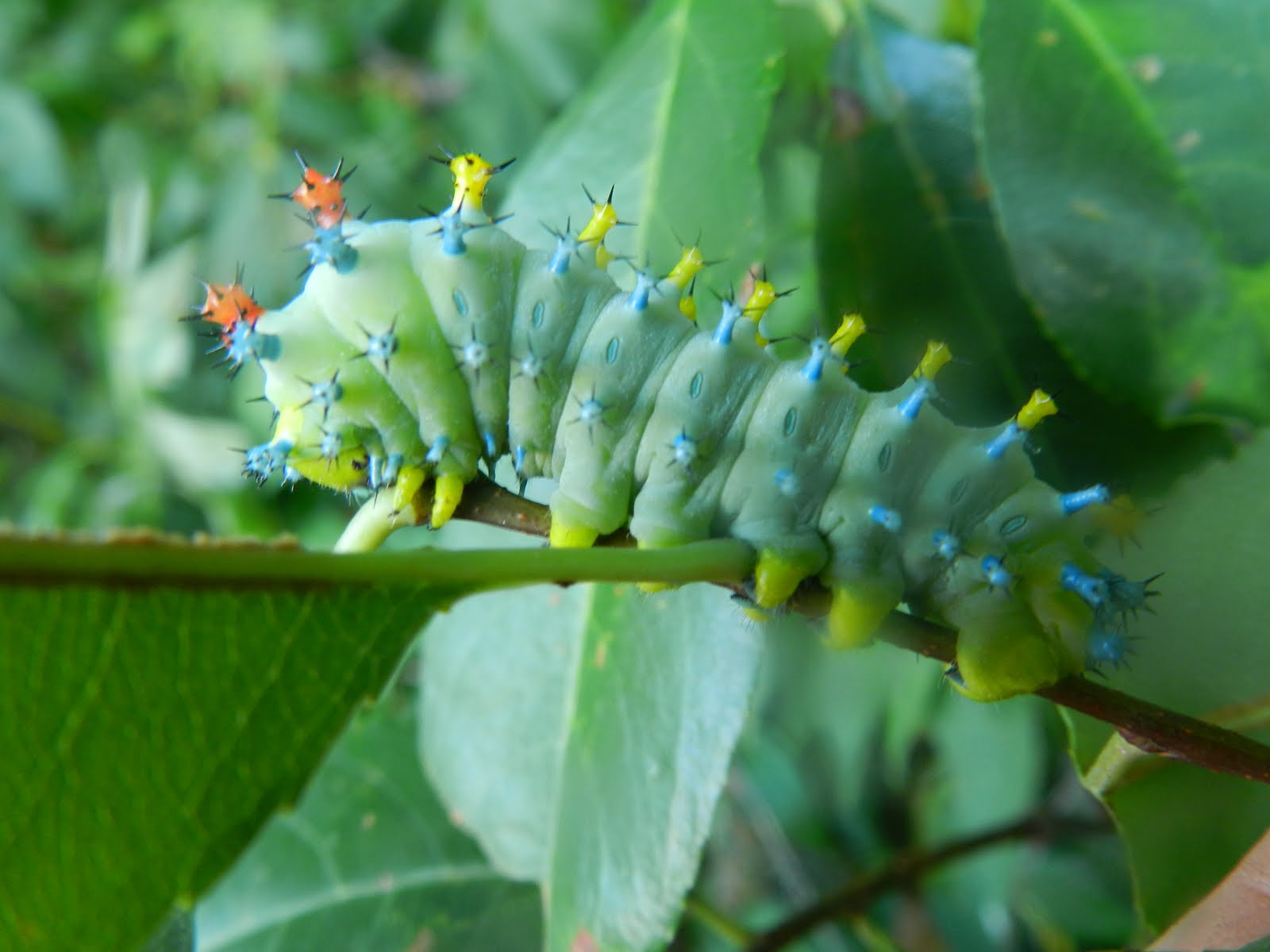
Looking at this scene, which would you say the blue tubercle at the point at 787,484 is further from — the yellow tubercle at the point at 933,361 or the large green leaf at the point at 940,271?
the large green leaf at the point at 940,271

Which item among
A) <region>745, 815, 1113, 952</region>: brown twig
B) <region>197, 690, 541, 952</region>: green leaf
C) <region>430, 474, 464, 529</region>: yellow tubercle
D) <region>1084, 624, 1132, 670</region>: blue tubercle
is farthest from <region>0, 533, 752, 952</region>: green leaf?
<region>745, 815, 1113, 952</region>: brown twig

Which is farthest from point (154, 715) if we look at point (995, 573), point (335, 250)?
point (995, 573)

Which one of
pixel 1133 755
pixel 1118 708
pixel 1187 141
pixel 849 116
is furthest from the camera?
pixel 849 116

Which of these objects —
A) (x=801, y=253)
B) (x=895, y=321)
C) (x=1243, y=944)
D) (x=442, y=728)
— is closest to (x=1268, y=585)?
(x=1243, y=944)

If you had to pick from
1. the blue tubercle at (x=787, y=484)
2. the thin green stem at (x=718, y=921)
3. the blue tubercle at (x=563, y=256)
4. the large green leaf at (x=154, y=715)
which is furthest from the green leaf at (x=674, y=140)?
the thin green stem at (x=718, y=921)

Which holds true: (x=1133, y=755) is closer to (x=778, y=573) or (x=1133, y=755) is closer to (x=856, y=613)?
(x=856, y=613)

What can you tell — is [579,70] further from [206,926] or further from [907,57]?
[206,926]
